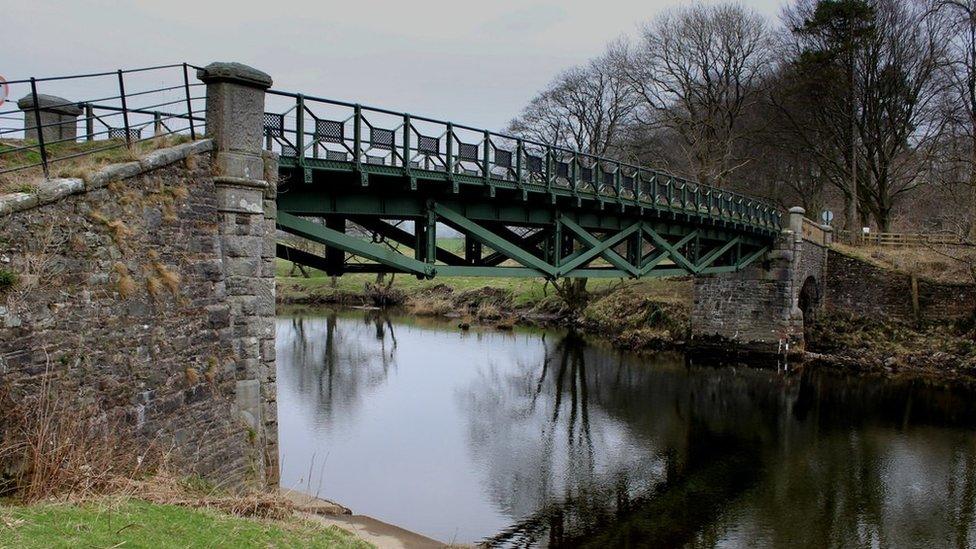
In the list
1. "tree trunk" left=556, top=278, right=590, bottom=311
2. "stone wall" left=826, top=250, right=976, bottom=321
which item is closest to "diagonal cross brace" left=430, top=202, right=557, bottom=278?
"stone wall" left=826, top=250, right=976, bottom=321

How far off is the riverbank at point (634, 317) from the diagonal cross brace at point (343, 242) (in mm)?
21091

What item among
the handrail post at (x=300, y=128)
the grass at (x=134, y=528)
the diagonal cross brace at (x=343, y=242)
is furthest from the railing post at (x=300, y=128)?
the grass at (x=134, y=528)

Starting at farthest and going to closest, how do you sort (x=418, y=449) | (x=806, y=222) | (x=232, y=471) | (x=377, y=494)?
(x=806, y=222) → (x=418, y=449) → (x=377, y=494) → (x=232, y=471)

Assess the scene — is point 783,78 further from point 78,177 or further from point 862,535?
point 78,177

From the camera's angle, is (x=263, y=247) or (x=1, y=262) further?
(x=263, y=247)

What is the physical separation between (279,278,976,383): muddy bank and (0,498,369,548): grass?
26345mm

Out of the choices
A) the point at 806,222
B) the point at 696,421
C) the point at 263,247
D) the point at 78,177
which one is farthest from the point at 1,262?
the point at 806,222

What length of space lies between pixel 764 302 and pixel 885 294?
5.73 meters

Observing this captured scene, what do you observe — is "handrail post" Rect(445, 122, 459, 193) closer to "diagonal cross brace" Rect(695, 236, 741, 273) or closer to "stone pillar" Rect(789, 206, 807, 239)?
"diagonal cross brace" Rect(695, 236, 741, 273)

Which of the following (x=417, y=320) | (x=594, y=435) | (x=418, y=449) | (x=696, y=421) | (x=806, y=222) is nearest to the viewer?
(x=418, y=449)

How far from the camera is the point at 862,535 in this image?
12.8 m

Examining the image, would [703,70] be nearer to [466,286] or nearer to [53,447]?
[466,286]

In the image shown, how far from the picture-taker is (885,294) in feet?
107

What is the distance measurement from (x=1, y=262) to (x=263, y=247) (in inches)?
150
